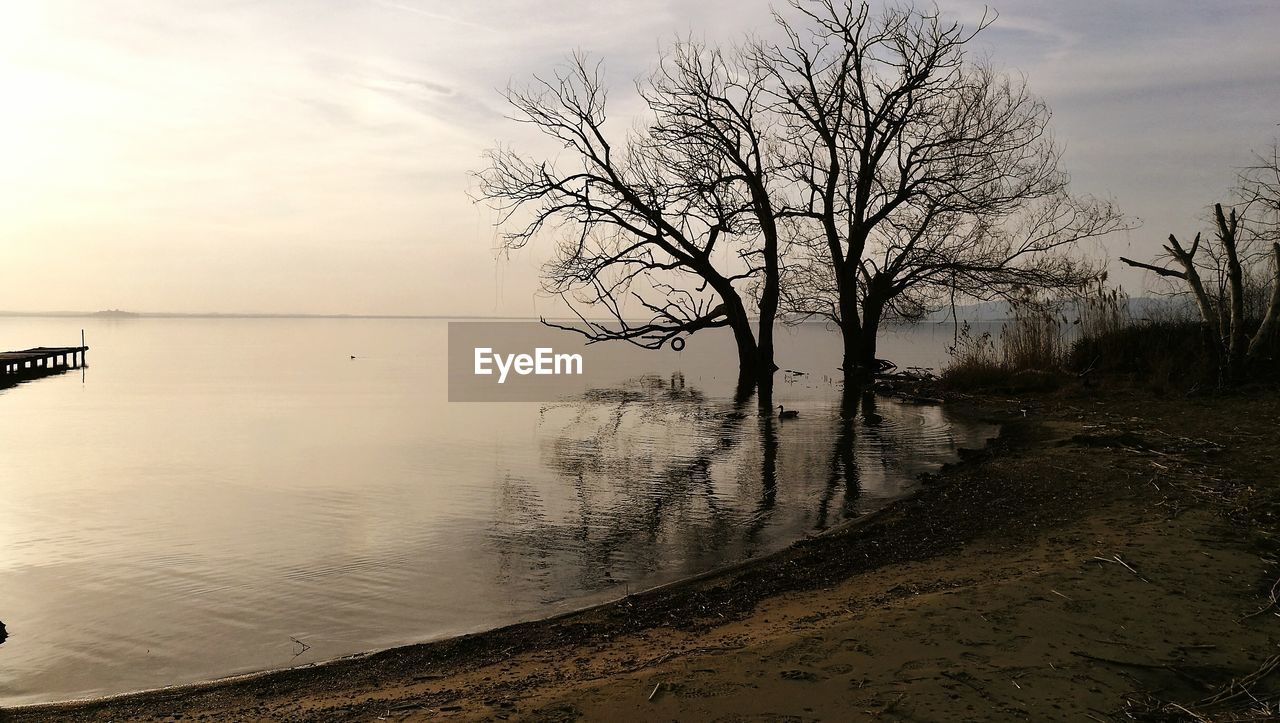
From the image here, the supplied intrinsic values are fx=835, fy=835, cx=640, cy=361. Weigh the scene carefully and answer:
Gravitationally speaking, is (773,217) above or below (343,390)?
above

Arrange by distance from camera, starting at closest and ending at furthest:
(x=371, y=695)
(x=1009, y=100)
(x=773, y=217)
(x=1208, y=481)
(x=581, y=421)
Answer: (x=371, y=695) < (x=1208, y=481) < (x=581, y=421) < (x=1009, y=100) < (x=773, y=217)

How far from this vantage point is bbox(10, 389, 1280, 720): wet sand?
4203 mm

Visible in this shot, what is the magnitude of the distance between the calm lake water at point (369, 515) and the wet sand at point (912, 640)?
0.86 metres

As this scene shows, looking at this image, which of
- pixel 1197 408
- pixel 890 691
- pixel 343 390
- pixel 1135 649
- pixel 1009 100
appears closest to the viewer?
pixel 890 691

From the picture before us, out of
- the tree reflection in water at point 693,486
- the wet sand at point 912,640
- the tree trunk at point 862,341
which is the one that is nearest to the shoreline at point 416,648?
the wet sand at point 912,640

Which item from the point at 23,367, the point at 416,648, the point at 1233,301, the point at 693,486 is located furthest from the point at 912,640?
the point at 23,367

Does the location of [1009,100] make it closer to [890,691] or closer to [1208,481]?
[1208,481]

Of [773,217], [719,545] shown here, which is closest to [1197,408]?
[719,545]

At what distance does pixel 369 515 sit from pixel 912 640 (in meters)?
7.88

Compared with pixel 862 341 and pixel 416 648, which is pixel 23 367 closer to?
pixel 862 341

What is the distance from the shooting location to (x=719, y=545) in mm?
8602

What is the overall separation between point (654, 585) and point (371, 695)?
2925 millimetres

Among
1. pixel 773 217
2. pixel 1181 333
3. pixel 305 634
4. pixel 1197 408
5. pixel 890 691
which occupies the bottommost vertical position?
pixel 305 634

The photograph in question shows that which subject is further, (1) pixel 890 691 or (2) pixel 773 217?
(2) pixel 773 217
